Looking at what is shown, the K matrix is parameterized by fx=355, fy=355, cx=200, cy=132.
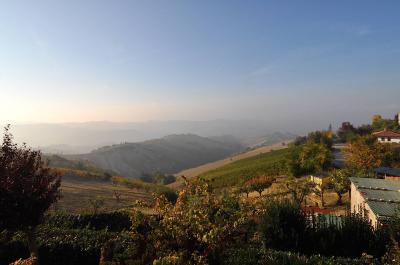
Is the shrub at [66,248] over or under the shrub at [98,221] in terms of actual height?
over

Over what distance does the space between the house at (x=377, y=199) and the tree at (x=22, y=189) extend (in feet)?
43.7

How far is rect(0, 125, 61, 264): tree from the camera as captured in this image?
472 inches

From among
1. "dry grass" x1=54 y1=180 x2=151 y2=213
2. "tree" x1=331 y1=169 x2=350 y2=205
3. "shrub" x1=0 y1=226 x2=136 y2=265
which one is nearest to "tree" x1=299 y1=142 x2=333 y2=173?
"tree" x1=331 y1=169 x2=350 y2=205

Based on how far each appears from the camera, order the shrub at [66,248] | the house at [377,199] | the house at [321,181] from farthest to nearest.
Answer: the house at [321,181] < the house at [377,199] < the shrub at [66,248]

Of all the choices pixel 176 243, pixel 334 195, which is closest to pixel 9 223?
pixel 176 243

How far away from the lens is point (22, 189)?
40.3ft

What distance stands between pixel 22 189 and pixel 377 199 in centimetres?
1801

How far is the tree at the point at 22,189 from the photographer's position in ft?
39.4

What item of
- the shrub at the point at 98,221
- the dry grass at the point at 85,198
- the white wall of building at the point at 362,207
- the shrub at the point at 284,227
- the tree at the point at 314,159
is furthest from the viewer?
the tree at the point at 314,159

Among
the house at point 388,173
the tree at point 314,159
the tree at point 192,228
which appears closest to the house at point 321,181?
the house at point 388,173

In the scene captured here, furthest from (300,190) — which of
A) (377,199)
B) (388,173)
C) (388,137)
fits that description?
(388,137)

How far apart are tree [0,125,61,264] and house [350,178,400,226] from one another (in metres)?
13.3

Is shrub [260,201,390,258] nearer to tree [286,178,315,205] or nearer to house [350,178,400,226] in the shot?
house [350,178,400,226]

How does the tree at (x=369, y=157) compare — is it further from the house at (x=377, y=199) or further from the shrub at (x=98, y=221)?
the shrub at (x=98, y=221)
